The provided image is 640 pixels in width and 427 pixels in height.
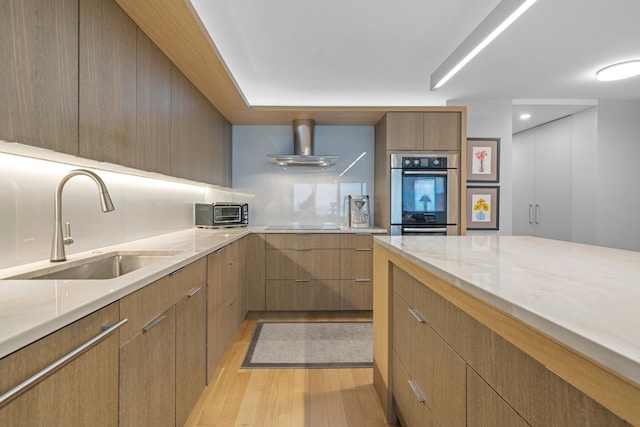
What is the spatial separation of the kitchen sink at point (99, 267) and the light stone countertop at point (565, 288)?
140cm

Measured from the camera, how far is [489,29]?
198cm

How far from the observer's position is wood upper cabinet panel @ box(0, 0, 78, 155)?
1.02m

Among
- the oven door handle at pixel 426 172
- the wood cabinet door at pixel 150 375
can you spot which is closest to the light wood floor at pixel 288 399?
the wood cabinet door at pixel 150 375

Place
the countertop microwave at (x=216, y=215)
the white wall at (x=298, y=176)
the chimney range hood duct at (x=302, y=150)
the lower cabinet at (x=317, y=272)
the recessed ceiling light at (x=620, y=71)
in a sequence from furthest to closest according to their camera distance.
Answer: the white wall at (x=298, y=176) → the chimney range hood duct at (x=302, y=150) → the lower cabinet at (x=317, y=272) → the countertop microwave at (x=216, y=215) → the recessed ceiling light at (x=620, y=71)

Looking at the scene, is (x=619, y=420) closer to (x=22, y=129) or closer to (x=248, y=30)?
(x=22, y=129)

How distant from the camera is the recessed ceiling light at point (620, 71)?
3.12 m

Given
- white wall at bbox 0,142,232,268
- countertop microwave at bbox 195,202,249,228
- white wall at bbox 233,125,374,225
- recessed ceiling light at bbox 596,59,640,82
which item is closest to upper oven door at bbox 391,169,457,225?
white wall at bbox 233,125,374,225

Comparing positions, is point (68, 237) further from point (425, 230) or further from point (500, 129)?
point (500, 129)

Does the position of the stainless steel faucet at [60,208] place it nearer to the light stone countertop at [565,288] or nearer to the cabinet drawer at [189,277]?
the cabinet drawer at [189,277]

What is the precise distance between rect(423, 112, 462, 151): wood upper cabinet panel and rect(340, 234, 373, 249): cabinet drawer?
49.0 inches

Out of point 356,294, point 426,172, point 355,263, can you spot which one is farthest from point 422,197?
point 356,294

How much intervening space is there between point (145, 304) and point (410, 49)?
9.33 ft

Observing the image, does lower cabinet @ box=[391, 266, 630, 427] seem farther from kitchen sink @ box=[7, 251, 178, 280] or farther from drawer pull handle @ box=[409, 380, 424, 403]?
kitchen sink @ box=[7, 251, 178, 280]

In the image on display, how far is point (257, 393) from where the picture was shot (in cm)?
210
